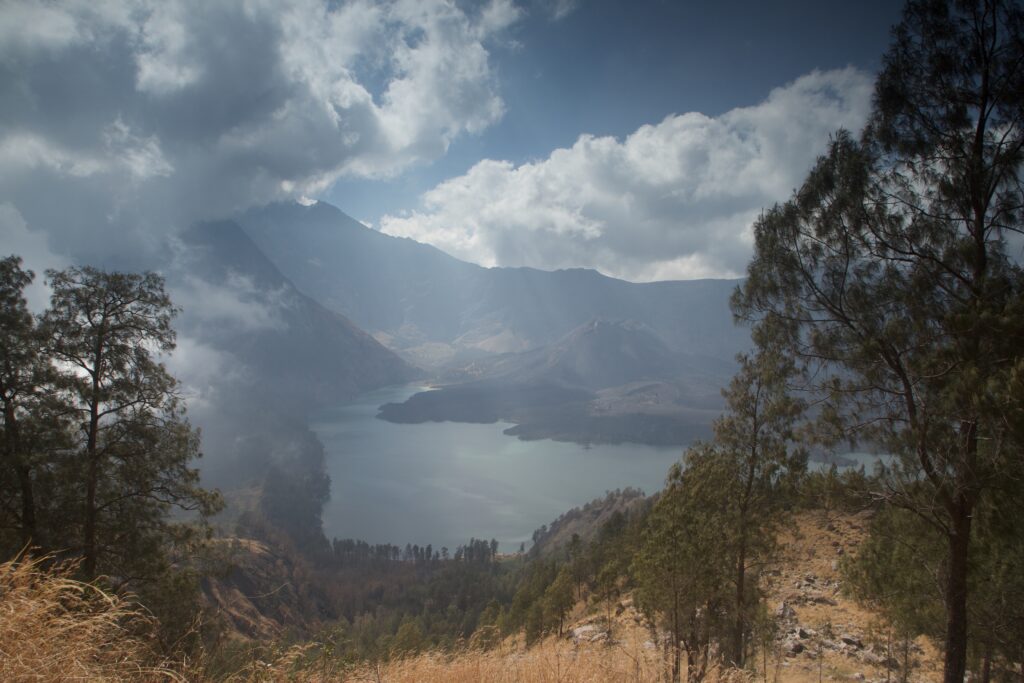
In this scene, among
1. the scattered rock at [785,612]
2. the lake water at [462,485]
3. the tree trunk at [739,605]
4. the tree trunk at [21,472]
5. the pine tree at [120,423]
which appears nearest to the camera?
the tree trunk at [21,472]

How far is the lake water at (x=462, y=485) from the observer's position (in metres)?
113

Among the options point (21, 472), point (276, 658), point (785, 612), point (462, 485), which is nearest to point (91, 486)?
point (21, 472)

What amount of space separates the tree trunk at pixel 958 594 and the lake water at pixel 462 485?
89.4 m

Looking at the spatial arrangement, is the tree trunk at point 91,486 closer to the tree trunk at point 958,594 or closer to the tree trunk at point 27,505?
the tree trunk at point 27,505

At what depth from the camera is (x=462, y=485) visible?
456 ft

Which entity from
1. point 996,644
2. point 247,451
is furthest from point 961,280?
point 247,451

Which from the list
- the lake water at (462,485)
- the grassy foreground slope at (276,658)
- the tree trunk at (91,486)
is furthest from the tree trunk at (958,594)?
the lake water at (462,485)

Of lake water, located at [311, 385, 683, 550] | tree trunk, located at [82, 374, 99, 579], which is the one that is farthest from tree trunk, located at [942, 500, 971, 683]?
lake water, located at [311, 385, 683, 550]

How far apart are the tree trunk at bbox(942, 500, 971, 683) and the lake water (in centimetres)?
8938

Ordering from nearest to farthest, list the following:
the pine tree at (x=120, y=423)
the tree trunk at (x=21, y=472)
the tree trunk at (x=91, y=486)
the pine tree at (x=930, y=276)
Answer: the pine tree at (x=930, y=276) → the tree trunk at (x=21, y=472) → the tree trunk at (x=91, y=486) → the pine tree at (x=120, y=423)

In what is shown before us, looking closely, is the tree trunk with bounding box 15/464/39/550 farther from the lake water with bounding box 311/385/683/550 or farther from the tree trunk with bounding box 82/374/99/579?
the lake water with bounding box 311/385/683/550

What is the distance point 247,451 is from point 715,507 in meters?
209

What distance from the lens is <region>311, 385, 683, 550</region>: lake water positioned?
11306 centimetres

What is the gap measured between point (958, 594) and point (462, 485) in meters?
140
